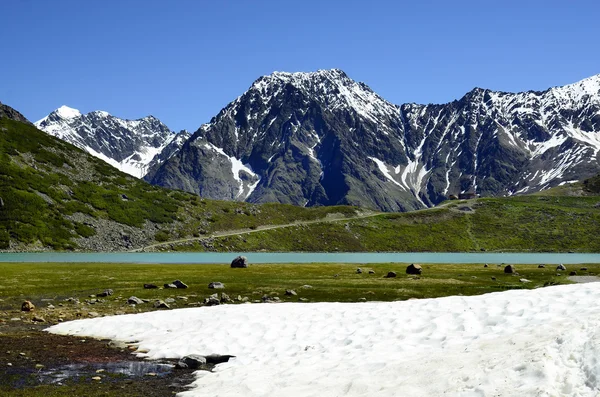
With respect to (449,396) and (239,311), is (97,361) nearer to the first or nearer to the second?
(239,311)

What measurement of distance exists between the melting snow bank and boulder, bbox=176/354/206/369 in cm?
92

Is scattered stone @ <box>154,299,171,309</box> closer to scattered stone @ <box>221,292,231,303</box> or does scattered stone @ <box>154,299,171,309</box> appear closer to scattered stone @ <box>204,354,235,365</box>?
scattered stone @ <box>221,292,231,303</box>

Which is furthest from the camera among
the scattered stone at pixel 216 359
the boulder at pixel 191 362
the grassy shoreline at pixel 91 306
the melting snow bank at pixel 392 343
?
the scattered stone at pixel 216 359

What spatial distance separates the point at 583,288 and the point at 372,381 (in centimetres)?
1325

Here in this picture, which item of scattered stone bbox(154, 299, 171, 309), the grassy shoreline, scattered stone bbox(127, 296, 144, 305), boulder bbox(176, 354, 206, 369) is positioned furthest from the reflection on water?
scattered stone bbox(127, 296, 144, 305)

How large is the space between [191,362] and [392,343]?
8456 mm

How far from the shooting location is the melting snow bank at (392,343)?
45.1 ft

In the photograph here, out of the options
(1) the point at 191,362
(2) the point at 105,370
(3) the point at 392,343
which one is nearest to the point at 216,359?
(1) the point at 191,362

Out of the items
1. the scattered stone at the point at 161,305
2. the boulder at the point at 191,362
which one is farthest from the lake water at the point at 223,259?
the boulder at the point at 191,362

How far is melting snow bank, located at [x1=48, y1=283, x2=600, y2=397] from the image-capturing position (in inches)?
541

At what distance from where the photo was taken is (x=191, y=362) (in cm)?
2047

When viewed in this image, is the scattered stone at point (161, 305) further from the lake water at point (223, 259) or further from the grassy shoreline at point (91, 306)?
the lake water at point (223, 259)

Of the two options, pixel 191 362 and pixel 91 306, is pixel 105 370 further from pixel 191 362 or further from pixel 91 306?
pixel 91 306

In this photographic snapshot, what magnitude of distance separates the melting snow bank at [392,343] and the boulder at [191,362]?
0.92 meters
